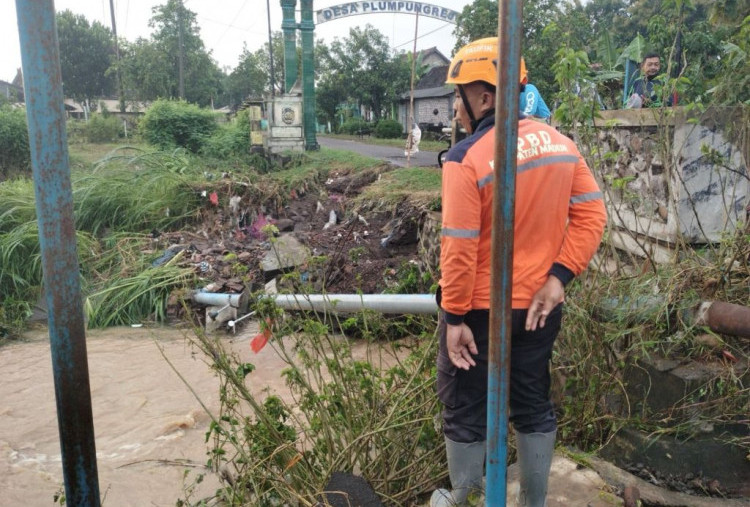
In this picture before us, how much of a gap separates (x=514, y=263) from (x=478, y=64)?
2.26ft

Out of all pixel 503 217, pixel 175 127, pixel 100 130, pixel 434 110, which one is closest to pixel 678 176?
pixel 503 217

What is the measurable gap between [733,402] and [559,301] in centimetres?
97

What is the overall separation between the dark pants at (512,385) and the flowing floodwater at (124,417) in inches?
46.8

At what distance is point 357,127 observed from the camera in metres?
35.1

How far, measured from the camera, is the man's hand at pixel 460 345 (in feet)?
7.00

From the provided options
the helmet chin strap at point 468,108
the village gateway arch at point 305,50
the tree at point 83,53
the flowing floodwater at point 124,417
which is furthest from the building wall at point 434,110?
the helmet chin strap at point 468,108

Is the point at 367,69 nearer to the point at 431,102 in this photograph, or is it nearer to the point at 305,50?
the point at 431,102

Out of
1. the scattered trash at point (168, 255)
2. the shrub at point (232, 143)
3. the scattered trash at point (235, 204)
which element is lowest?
the scattered trash at point (168, 255)

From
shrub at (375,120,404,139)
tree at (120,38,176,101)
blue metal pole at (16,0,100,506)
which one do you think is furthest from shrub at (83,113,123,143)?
blue metal pole at (16,0,100,506)

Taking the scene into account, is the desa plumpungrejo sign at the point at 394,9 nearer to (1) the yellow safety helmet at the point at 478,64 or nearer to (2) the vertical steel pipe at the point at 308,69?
(2) the vertical steel pipe at the point at 308,69

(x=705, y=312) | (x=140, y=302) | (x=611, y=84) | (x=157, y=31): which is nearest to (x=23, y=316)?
(x=140, y=302)

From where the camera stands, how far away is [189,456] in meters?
4.18

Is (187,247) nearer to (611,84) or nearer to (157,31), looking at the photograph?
(611,84)

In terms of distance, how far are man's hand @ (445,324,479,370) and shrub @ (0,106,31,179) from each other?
1796 cm
